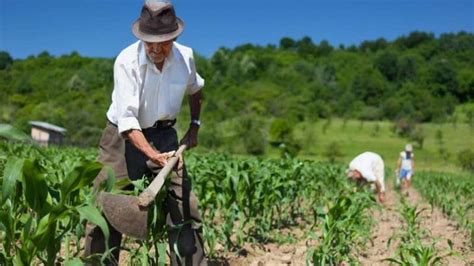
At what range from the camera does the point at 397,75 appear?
9450cm

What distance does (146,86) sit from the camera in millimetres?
3543

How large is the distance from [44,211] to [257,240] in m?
3.51

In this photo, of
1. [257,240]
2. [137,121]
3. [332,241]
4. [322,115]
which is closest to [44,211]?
Answer: [137,121]

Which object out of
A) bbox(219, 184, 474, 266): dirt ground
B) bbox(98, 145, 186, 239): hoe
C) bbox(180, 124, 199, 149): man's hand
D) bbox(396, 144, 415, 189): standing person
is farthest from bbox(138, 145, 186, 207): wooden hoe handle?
bbox(396, 144, 415, 189): standing person

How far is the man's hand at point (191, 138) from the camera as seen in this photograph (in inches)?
153

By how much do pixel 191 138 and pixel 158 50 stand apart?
0.74 meters

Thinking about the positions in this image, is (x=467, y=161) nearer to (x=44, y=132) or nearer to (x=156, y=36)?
(x=44, y=132)

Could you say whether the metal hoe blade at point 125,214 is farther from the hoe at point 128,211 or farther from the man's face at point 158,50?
the man's face at point 158,50

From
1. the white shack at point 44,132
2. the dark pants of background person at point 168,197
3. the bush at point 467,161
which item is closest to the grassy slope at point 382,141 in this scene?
the bush at point 467,161

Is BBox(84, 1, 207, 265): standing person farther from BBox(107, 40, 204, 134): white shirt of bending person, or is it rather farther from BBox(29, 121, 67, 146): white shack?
Answer: BBox(29, 121, 67, 146): white shack

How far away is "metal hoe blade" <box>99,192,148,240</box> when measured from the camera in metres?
3.23

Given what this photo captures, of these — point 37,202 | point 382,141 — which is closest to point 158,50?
point 37,202

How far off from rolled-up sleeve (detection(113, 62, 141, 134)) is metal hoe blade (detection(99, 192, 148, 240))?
41cm

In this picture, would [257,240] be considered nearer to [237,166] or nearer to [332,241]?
[237,166]
